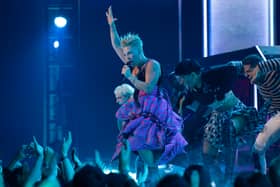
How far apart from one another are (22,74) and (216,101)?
3572mm

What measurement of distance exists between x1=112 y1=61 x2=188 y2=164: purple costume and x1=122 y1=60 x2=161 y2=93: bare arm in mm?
63

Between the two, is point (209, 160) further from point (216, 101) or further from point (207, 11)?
point (207, 11)

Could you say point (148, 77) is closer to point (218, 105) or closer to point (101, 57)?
point (218, 105)

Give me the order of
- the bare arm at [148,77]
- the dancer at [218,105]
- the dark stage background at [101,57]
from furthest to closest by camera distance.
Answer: the dark stage background at [101,57] → the dancer at [218,105] → the bare arm at [148,77]

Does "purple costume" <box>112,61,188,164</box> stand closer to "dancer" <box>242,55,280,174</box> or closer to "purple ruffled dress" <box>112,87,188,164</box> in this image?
"purple ruffled dress" <box>112,87,188,164</box>

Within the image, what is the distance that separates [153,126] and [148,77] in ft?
1.39

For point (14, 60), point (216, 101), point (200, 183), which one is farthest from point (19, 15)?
point (200, 183)

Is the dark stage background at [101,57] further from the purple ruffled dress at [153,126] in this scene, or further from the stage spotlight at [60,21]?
the purple ruffled dress at [153,126]

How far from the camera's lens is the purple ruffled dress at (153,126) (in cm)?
490

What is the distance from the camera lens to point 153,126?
4.93m

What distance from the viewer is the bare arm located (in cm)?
487

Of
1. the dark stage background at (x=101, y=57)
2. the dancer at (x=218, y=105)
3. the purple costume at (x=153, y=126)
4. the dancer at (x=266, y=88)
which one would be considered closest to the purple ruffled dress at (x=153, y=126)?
the purple costume at (x=153, y=126)

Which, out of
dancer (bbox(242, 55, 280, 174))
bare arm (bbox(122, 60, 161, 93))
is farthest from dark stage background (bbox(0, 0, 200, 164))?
dancer (bbox(242, 55, 280, 174))

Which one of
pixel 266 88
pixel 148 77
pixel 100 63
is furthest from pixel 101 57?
pixel 266 88
